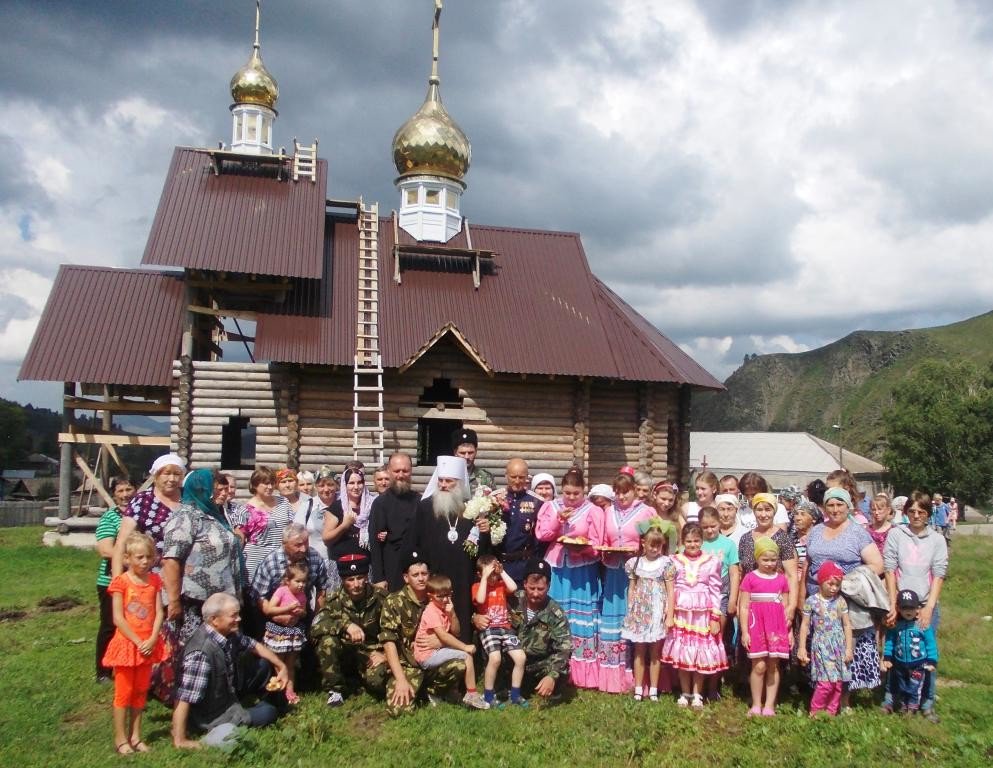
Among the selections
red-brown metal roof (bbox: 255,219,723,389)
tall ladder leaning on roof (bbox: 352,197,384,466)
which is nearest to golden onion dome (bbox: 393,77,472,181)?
red-brown metal roof (bbox: 255,219,723,389)

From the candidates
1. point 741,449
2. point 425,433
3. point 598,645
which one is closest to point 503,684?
point 598,645

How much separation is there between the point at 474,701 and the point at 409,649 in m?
0.65

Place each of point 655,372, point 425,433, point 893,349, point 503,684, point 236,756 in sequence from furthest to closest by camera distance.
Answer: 1. point 893,349
2. point 425,433
3. point 655,372
4. point 503,684
5. point 236,756

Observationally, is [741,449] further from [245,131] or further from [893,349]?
[893,349]

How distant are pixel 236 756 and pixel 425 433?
17.9 m

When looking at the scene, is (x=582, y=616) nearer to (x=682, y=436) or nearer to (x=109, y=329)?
(x=682, y=436)

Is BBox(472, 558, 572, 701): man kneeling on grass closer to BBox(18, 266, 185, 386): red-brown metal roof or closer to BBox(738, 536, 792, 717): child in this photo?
BBox(738, 536, 792, 717): child

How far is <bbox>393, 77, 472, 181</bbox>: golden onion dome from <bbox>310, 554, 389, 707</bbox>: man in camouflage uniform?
14869 millimetres

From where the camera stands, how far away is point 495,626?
6680 millimetres

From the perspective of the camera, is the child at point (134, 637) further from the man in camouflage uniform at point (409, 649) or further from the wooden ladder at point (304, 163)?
the wooden ladder at point (304, 163)

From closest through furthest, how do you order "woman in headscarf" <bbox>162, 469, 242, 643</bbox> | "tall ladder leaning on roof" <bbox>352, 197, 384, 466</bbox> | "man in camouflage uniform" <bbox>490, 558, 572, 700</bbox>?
"woman in headscarf" <bbox>162, 469, 242, 643</bbox> < "man in camouflage uniform" <bbox>490, 558, 572, 700</bbox> < "tall ladder leaning on roof" <bbox>352, 197, 384, 466</bbox>

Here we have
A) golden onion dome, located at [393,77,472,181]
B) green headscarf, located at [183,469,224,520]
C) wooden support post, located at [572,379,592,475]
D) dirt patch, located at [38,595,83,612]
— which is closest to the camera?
green headscarf, located at [183,469,224,520]

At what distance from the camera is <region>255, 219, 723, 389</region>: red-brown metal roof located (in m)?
15.9

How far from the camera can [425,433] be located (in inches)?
920
